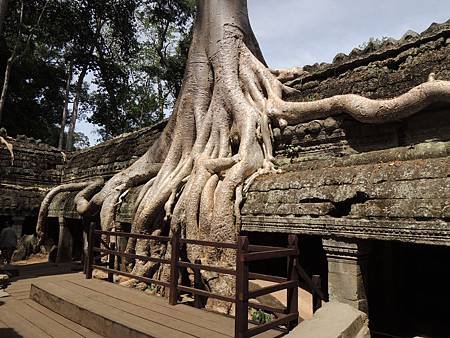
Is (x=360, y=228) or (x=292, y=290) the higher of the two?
(x=360, y=228)

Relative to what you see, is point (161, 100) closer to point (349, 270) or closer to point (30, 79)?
point (30, 79)

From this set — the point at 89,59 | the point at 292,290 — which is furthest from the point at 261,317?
the point at 89,59

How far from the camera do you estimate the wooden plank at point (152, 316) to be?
10.2 ft

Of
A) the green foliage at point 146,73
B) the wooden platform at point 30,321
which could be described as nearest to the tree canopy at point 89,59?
the green foliage at point 146,73

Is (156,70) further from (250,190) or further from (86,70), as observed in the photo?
(250,190)

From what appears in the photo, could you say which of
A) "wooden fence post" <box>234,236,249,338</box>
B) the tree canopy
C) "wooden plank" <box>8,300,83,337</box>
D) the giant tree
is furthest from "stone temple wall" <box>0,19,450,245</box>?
the tree canopy

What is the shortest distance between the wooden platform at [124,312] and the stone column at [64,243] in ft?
17.3

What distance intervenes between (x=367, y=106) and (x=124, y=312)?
381 cm

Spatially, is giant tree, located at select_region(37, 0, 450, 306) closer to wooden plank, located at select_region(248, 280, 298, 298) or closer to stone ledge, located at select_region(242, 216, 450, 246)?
stone ledge, located at select_region(242, 216, 450, 246)

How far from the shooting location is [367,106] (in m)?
5.01

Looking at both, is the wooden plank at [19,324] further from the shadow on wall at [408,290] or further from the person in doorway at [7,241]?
the person in doorway at [7,241]

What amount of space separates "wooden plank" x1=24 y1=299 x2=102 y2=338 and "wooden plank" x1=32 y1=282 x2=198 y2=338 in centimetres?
4

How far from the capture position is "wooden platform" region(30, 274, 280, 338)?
10.4ft

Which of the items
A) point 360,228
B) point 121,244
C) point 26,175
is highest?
point 26,175
